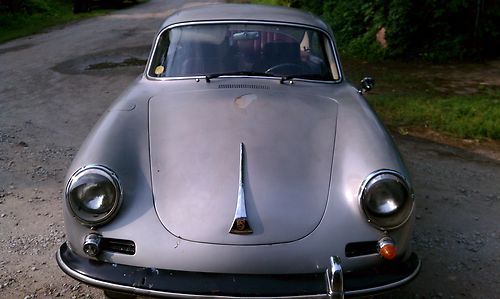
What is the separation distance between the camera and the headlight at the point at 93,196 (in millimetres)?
2752

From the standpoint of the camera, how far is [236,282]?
100 inches

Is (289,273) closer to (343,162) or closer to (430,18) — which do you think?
(343,162)

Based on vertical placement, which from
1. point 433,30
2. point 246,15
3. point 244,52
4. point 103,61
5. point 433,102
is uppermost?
point 246,15

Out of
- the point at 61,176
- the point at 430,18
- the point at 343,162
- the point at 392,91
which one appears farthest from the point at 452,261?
the point at 430,18

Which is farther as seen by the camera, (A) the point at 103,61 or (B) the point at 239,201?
(A) the point at 103,61

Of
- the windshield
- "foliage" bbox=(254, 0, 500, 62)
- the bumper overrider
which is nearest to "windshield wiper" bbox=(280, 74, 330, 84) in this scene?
the windshield

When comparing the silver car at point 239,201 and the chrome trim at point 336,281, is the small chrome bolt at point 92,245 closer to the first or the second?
the silver car at point 239,201

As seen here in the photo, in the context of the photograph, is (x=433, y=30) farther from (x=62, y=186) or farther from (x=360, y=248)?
(x=360, y=248)

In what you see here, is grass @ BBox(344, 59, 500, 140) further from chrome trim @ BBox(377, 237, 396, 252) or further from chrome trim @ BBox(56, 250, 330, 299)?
chrome trim @ BBox(56, 250, 330, 299)

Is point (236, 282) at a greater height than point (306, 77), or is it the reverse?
point (306, 77)

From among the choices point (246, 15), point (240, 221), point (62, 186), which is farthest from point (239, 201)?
point (62, 186)

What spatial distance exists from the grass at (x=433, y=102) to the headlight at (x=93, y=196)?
4.67m

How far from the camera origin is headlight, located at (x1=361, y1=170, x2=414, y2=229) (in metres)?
2.75

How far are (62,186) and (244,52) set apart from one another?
2.10 metres
